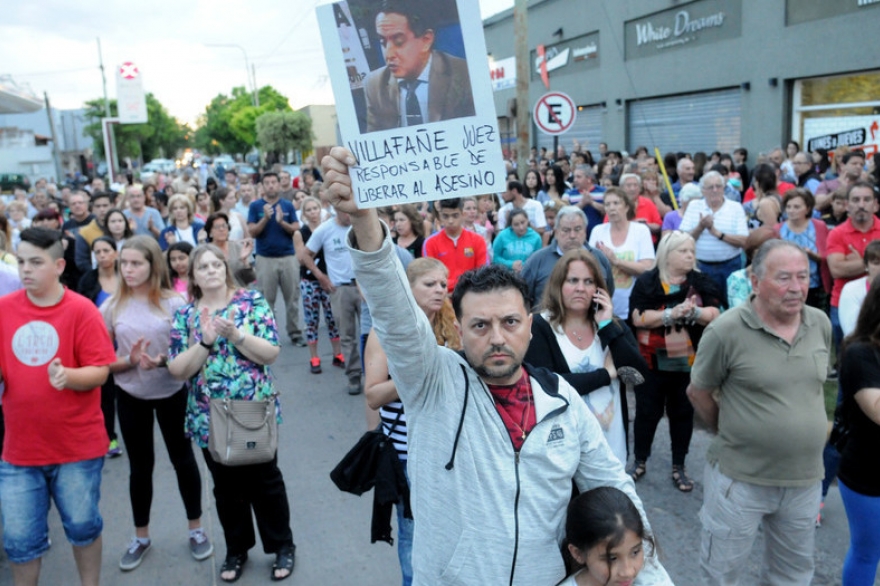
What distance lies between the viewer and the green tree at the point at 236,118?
76625 mm

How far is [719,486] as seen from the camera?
138 inches

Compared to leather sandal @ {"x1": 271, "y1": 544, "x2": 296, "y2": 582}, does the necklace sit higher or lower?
higher

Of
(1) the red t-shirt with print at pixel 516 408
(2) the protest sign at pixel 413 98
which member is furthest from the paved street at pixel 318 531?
(2) the protest sign at pixel 413 98

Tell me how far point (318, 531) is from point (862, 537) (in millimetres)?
3145

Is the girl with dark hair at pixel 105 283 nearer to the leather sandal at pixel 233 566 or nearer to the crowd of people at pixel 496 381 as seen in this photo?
the crowd of people at pixel 496 381

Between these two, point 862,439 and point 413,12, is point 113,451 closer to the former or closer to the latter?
point 413,12

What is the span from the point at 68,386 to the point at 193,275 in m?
0.91

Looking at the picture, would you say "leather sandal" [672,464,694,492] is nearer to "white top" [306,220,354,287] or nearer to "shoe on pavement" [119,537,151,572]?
"shoe on pavement" [119,537,151,572]

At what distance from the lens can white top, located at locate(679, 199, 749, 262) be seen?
7.74 metres

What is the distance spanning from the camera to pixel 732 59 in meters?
18.4

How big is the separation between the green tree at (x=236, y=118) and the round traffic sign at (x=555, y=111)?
61746 millimetres

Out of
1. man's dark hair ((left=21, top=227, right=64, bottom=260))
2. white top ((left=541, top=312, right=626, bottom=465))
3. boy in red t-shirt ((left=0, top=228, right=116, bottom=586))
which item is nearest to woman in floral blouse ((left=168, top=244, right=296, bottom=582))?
boy in red t-shirt ((left=0, top=228, right=116, bottom=586))

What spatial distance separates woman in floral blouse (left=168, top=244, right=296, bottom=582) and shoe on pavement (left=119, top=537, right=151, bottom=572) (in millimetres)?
601

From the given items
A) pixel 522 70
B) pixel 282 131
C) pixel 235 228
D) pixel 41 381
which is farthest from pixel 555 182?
pixel 282 131
